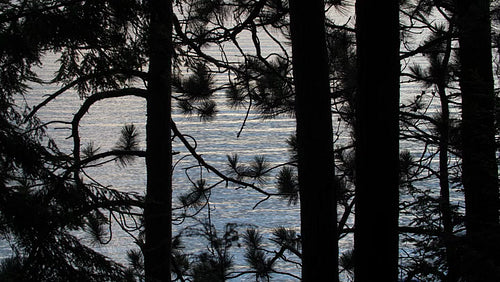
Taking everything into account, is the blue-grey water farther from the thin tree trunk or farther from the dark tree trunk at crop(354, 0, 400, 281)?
the dark tree trunk at crop(354, 0, 400, 281)

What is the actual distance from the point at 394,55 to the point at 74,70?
5.30 feet

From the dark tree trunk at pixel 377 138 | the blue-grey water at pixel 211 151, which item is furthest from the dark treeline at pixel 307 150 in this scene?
the blue-grey water at pixel 211 151

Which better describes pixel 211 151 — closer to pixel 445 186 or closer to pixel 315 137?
pixel 445 186

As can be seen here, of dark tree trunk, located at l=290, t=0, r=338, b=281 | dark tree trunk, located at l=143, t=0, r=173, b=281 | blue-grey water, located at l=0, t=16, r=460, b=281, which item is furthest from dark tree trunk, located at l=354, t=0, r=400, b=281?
blue-grey water, located at l=0, t=16, r=460, b=281

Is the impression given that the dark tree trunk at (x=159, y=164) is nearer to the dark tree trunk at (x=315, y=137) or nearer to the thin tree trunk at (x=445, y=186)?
the dark tree trunk at (x=315, y=137)

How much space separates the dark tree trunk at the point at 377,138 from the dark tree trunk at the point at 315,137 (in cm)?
17

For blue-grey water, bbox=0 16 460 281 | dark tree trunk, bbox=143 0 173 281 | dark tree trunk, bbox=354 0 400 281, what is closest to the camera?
dark tree trunk, bbox=354 0 400 281

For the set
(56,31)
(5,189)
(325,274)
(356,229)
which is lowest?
(325,274)

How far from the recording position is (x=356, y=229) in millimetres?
1705

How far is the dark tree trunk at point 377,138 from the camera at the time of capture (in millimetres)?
1594

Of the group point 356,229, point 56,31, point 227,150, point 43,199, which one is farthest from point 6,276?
point 227,150

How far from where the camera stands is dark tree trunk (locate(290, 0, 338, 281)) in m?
1.80

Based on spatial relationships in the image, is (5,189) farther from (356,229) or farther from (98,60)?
(356,229)

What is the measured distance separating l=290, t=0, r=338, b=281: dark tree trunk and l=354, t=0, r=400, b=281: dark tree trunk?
0.55 feet
